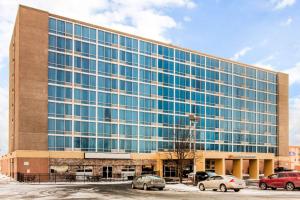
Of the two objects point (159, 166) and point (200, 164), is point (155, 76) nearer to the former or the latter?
point (159, 166)

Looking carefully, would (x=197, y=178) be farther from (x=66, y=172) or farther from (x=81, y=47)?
(x=81, y=47)

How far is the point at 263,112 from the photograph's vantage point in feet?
302

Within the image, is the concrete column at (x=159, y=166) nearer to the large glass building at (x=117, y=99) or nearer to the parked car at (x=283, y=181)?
the large glass building at (x=117, y=99)

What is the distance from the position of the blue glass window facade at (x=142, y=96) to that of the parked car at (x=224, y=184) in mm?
30142

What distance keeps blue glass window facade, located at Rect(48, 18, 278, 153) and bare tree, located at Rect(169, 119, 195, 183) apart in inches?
80.1

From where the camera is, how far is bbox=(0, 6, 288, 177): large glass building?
5753 cm

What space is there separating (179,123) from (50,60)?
2752cm

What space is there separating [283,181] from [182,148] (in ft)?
73.7

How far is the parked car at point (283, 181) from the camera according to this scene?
115 ft

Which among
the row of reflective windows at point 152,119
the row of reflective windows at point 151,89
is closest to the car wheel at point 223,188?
the row of reflective windows at point 152,119

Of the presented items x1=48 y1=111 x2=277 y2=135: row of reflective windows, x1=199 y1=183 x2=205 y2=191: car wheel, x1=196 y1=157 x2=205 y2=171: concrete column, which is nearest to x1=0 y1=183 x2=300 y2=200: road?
x1=199 y1=183 x2=205 y2=191: car wheel

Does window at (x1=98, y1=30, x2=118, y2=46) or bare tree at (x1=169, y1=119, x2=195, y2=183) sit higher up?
window at (x1=98, y1=30, x2=118, y2=46)

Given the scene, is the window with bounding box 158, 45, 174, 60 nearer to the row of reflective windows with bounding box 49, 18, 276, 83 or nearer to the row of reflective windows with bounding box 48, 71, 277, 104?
the row of reflective windows with bounding box 49, 18, 276, 83

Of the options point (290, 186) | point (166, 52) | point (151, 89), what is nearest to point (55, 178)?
point (151, 89)
